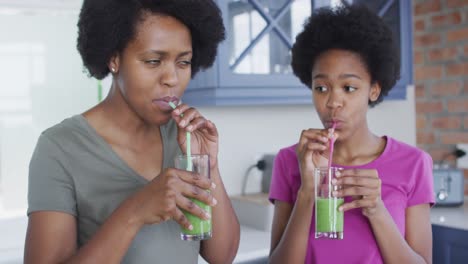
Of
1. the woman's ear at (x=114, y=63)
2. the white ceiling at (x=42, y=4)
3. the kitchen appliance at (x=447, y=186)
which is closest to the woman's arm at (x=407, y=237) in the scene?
the woman's ear at (x=114, y=63)

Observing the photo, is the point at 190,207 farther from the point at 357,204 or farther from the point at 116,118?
the point at 357,204

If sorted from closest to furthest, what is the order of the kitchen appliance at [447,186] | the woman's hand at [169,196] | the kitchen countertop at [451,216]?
the woman's hand at [169,196] < the kitchen countertop at [451,216] < the kitchen appliance at [447,186]

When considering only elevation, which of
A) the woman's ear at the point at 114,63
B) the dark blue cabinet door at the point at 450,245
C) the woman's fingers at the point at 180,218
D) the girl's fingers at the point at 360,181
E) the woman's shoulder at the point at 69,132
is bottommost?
the dark blue cabinet door at the point at 450,245

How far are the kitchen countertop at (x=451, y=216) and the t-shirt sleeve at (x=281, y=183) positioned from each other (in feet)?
3.31

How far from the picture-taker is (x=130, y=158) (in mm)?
1292

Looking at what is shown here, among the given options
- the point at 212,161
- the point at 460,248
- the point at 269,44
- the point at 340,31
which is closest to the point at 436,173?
the point at 460,248

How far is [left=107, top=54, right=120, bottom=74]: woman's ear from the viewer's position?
1257mm

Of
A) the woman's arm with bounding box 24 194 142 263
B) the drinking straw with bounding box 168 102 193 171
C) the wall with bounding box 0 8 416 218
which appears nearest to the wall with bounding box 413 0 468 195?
the wall with bounding box 0 8 416 218

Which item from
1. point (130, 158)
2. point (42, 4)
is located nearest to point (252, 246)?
point (130, 158)

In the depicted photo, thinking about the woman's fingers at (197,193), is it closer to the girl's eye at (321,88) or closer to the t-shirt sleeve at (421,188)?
the girl's eye at (321,88)

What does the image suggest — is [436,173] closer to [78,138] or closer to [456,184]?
[456,184]

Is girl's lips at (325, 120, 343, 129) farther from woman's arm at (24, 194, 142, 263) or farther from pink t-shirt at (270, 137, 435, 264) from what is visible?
woman's arm at (24, 194, 142, 263)

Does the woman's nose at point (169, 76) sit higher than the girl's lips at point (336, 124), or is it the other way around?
the woman's nose at point (169, 76)

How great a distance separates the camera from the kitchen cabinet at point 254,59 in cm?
219
